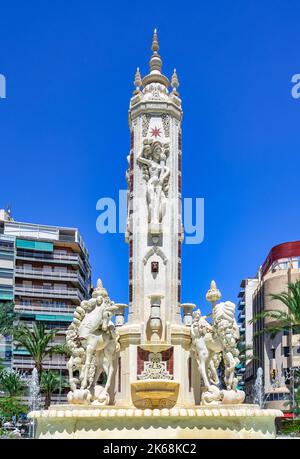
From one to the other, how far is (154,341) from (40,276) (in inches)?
2328

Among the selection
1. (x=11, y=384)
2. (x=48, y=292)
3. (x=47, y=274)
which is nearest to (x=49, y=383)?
(x=11, y=384)

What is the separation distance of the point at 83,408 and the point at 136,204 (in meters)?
8.42

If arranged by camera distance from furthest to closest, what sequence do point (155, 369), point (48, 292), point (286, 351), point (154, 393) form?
1. point (48, 292)
2. point (286, 351)
3. point (155, 369)
4. point (154, 393)

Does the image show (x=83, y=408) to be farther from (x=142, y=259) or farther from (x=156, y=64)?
(x=156, y=64)

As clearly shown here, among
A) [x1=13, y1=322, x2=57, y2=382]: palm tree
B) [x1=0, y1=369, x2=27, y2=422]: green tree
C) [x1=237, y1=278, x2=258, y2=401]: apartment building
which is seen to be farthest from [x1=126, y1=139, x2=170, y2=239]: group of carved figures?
[x1=237, y1=278, x2=258, y2=401]: apartment building

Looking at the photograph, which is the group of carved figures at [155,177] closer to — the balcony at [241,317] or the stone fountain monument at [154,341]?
the stone fountain monument at [154,341]

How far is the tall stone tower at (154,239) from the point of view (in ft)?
83.9

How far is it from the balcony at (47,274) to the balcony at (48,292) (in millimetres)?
1149

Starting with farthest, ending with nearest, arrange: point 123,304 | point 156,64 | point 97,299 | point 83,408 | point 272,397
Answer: point 272,397 < point 156,64 < point 123,304 < point 97,299 < point 83,408

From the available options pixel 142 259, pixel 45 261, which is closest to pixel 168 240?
pixel 142 259

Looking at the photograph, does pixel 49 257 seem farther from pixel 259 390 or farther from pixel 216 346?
pixel 216 346

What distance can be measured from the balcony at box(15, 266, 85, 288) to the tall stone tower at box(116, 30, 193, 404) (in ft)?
182

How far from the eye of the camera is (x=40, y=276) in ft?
273

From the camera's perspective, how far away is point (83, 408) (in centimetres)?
2211
